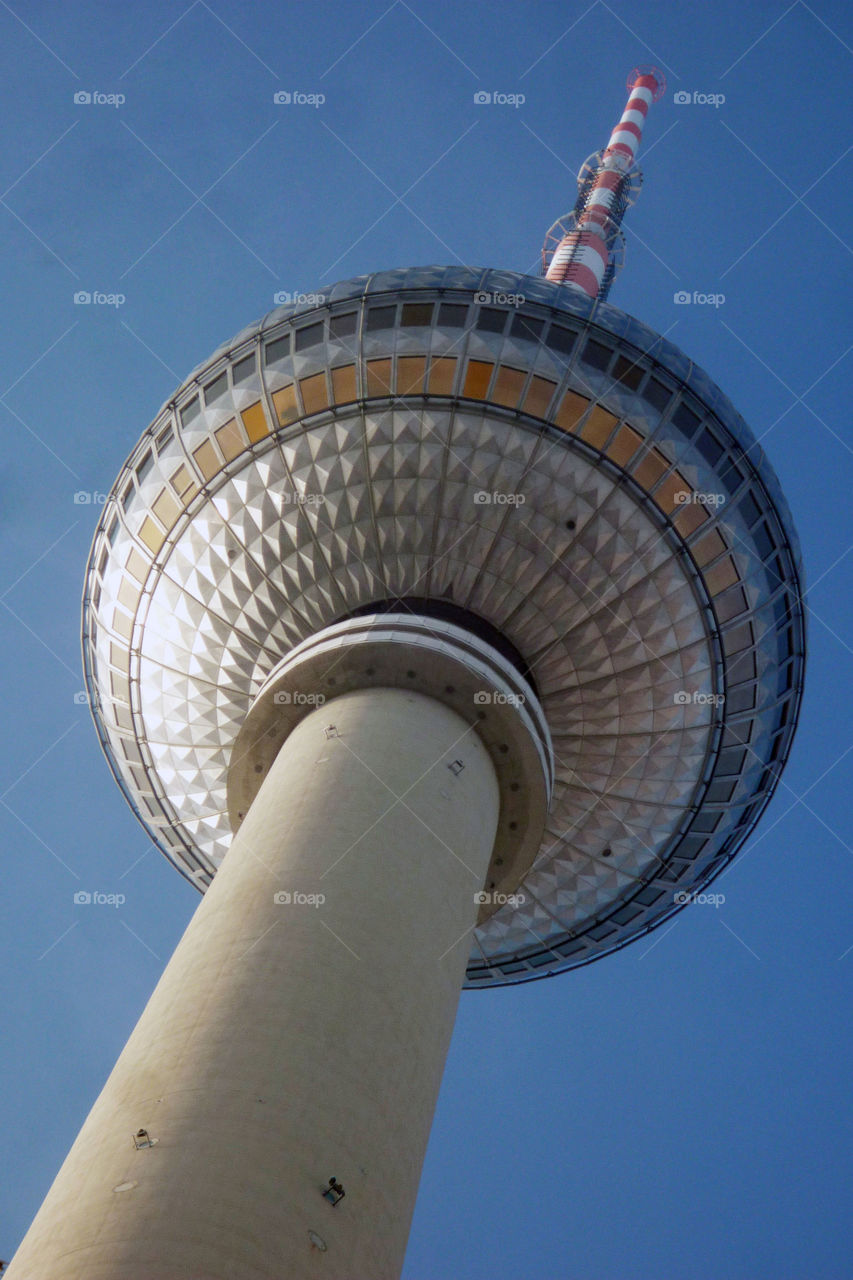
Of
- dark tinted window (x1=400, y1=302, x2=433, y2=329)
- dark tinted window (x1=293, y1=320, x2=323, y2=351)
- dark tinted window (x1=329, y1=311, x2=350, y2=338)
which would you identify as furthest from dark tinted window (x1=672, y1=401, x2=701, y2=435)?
dark tinted window (x1=293, y1=320, x2=323, y2=351)

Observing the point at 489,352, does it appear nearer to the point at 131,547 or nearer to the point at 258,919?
the point at 131,547

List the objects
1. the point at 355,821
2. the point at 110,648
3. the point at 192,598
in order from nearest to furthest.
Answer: the point at 355,821, the point at 192,598, the point at 110,648

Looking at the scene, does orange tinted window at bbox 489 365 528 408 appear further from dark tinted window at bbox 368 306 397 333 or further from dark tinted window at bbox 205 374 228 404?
dark tinted window at bbox 205 374 228 404

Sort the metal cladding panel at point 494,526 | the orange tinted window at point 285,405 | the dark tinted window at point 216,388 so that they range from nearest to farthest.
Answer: the metal cladding panel at point 494,526
the orange tinted window at point 285,405
the dark tinted window at point 216,388

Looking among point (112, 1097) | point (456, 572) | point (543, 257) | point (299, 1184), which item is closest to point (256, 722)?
point (456, 572)

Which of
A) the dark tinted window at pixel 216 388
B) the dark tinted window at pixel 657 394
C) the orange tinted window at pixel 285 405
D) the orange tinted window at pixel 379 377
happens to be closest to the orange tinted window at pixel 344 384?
the orange tinted window at pixel 379 377

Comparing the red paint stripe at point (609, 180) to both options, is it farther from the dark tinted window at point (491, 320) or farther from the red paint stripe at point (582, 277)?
the dark tinted window at point (491, 320)
